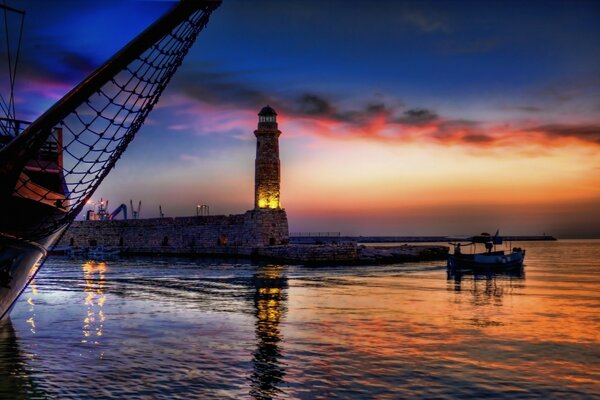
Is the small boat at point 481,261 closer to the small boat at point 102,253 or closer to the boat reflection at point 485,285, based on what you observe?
the boat reflection at point 485,285

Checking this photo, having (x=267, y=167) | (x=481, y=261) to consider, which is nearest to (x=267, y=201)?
(x=267, y=167)

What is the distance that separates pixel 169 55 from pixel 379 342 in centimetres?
753

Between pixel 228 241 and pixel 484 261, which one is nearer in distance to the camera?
pixel 484 261

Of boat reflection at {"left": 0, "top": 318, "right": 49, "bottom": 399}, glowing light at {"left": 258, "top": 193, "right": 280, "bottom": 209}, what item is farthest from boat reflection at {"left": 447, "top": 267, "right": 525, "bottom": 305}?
glowing light at {"left": 258, "top": 193, "right": 280, "bottom": 209}

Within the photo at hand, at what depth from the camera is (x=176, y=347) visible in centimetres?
1264

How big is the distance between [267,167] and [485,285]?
2370 centimetres

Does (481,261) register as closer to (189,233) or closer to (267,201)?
(267,201)

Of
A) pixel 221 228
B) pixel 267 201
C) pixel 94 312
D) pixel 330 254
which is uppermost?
pixel 267 201

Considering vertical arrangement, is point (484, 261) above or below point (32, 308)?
above

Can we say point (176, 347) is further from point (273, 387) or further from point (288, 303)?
point (288, 303)

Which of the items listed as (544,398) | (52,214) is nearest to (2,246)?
(52,214)

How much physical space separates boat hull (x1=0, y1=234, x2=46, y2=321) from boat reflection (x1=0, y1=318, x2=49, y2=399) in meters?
0.78

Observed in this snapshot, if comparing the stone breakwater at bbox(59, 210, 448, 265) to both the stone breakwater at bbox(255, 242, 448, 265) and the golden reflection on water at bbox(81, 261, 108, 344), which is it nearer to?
the stone breakwater at bbox(255, 242, 448, 265)

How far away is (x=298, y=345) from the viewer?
1296cm
